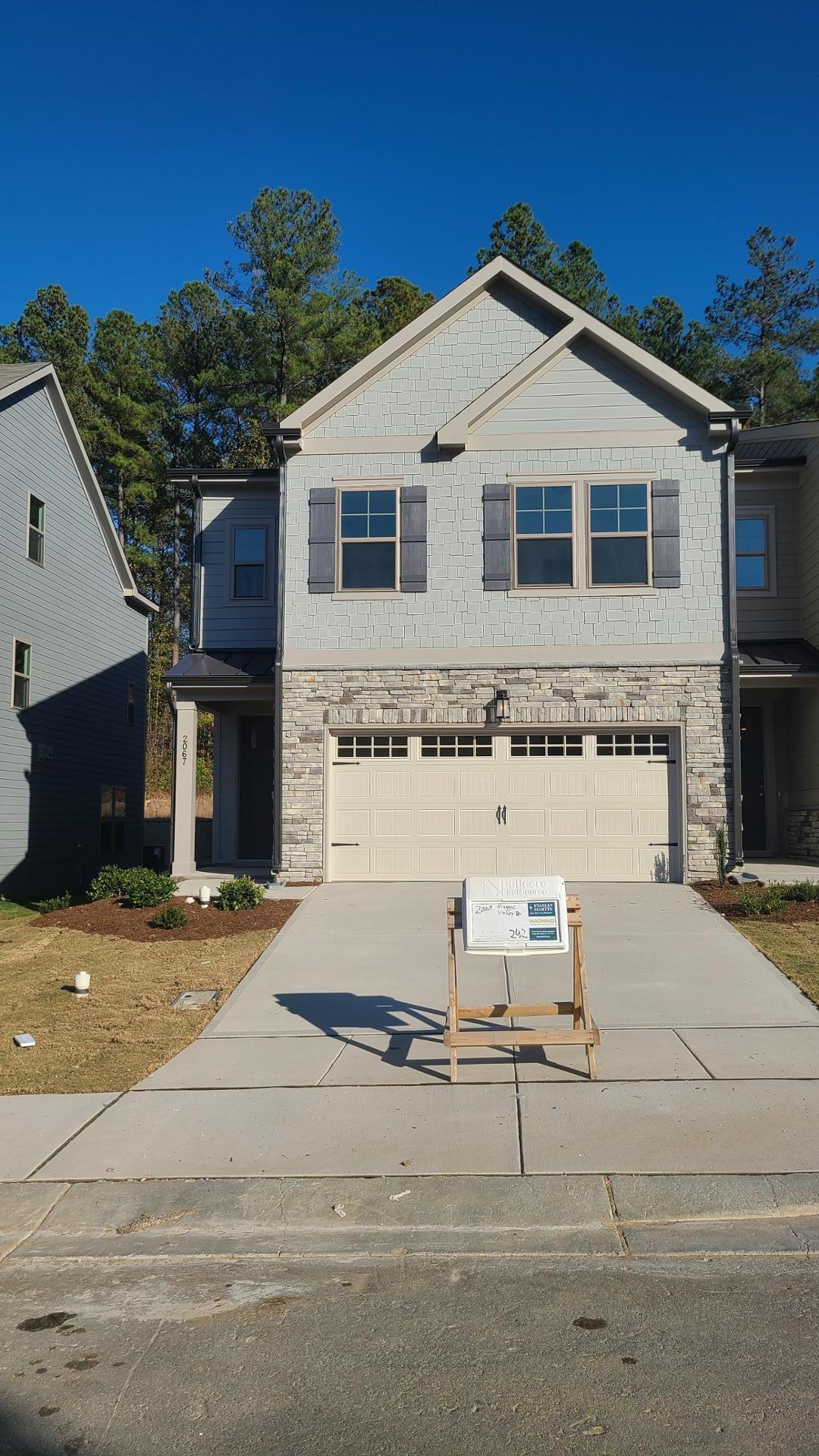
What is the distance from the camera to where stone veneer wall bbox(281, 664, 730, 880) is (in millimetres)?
14336

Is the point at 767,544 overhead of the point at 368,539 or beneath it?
overhead

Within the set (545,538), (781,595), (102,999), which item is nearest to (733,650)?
(545,538)

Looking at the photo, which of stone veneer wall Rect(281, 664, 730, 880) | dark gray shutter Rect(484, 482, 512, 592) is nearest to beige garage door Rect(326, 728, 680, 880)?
stone veneer wall Rect(281, 664, 730, 880)

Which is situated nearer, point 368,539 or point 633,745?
point 633,745

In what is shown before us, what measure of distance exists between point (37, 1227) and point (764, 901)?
30.4 ft

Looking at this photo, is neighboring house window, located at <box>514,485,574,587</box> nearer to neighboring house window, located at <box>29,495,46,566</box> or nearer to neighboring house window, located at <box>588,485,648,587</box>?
neighboring house window, located at <box>588,485,648,587</box>

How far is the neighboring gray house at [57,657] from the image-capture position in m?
18.5

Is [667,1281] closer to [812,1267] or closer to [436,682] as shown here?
[812,1267]

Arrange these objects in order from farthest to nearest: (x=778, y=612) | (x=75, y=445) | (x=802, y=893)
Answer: (x=75, y=445) → (x=778, y=612) → (x=802, y=893)

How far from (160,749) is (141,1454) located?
38027mm

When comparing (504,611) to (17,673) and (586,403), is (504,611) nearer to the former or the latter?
(586,403)

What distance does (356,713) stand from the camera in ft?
48.3

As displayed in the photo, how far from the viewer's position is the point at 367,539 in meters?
15.0


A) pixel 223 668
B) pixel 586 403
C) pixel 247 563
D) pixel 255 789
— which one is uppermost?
pixel 586 403
